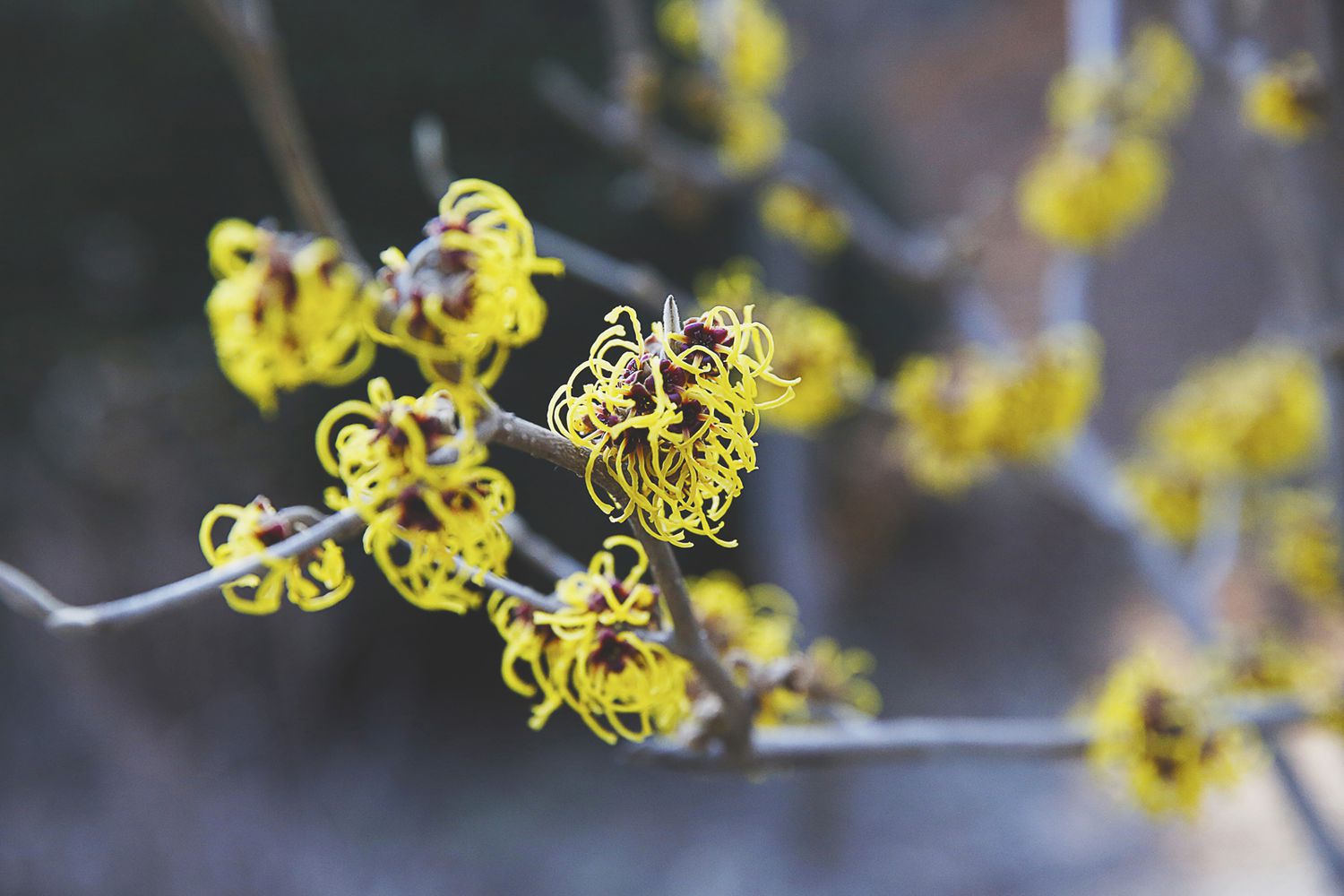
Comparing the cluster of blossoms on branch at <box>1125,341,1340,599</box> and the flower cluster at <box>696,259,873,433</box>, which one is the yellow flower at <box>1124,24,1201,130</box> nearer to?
the cluster of blossoms on branch at <box>1125,341,1340,599</box>

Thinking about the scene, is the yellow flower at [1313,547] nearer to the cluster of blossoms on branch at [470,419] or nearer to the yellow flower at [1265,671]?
the yellow flower at [1265,671]

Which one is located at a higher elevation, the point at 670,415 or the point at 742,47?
the point at 742,47

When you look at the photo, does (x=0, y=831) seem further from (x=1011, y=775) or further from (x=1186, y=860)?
(x=1186, y=860)

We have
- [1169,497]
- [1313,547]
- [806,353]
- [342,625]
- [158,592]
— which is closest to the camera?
[158,592]

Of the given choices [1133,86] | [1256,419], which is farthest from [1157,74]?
[1256,419]

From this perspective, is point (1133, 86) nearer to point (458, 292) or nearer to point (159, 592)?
point (458, 292)

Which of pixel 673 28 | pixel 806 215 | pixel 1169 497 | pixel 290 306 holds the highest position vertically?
pixel 673 28
